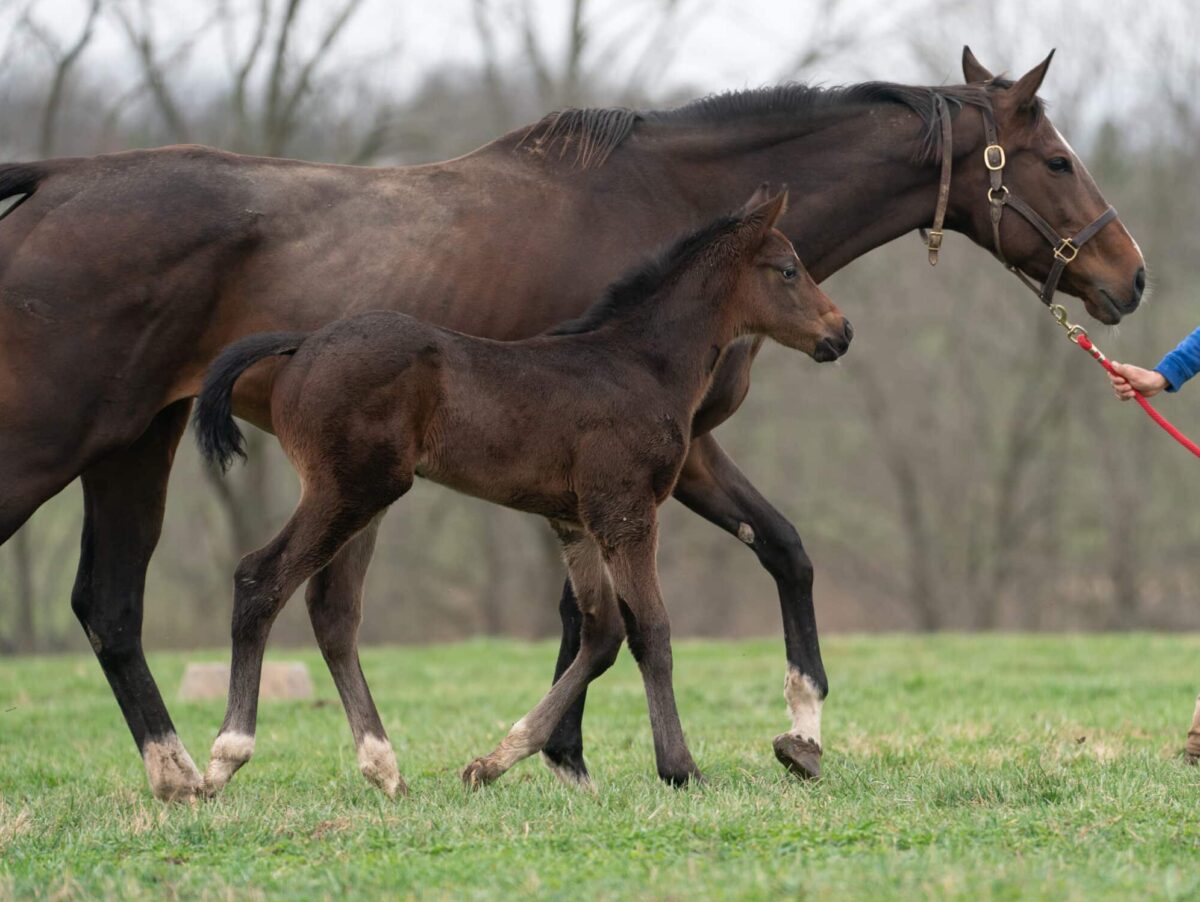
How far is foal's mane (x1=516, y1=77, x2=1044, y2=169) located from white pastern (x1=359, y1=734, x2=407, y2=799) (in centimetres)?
238

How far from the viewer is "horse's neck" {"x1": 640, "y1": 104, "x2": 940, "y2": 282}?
6074 millimetres

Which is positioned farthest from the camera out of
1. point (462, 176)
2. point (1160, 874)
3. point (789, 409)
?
point (789, 409)

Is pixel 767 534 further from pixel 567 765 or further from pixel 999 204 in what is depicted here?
pixel 999 204

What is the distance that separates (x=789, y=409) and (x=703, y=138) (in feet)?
66.3

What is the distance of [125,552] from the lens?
6188mm

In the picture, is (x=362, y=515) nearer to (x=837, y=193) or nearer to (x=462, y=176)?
(x=462, y=176)

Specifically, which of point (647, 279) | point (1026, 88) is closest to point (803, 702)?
point (647, 279)

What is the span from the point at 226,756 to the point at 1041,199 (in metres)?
3.86

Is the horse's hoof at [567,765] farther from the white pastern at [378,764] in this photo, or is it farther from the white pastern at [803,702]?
the white pastern at [803,702]

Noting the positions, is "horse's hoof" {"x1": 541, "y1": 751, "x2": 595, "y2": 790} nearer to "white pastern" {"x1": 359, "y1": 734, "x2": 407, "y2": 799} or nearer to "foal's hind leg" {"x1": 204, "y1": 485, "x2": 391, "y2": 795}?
"white pastern" {"x1": 359, "y1": 734, "x2": 407, "y2": 799}

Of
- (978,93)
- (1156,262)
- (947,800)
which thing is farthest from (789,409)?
(947,800)

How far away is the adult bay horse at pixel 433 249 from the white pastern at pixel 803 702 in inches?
0.5

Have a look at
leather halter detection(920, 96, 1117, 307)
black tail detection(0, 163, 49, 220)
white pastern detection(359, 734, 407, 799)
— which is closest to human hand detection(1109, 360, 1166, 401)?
leather halter detection(920, 96, 1117, 307)

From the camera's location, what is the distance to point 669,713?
518cm
